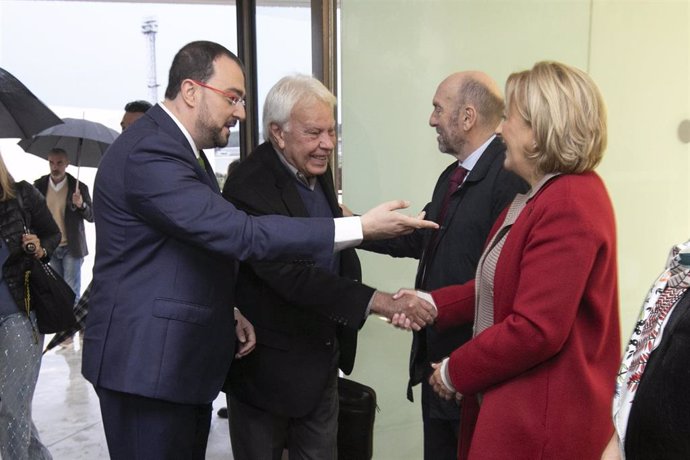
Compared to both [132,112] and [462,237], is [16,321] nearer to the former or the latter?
[132,112]

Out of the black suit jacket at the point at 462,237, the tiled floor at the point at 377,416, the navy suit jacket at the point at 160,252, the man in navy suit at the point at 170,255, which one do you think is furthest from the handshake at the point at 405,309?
the tiled floor at the point at 377,416

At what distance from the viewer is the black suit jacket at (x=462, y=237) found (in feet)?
7.28

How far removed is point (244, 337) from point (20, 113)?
1846 mm

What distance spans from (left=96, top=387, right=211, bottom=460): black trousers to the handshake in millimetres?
656

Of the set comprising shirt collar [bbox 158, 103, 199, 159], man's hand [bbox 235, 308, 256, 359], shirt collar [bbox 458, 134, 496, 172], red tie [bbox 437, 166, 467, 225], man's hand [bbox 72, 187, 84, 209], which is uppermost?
shirt collar [bbox 158, 103, 199, 159]

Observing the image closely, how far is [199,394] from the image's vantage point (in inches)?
79.0

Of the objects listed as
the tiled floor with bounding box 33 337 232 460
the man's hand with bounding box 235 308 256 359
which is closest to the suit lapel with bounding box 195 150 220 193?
the man's hand with bounding box 235 308 256 359

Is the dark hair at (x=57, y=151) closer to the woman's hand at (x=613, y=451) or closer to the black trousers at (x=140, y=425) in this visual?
the black trousers at (x=140, y=425)

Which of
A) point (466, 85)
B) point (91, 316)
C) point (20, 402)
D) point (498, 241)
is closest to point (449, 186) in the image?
point (466, 85)

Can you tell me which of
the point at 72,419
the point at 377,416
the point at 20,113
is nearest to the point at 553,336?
the point at 377,416

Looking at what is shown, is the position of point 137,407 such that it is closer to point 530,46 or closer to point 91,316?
point 91,316

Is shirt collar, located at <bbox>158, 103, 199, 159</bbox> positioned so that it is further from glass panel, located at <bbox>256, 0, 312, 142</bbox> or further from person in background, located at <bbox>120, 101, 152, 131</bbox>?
person in background, located at <bbox>120, 101, 152, 131</bbox>

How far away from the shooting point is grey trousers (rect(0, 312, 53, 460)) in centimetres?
311

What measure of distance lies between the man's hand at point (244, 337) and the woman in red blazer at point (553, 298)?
0.82 meters
